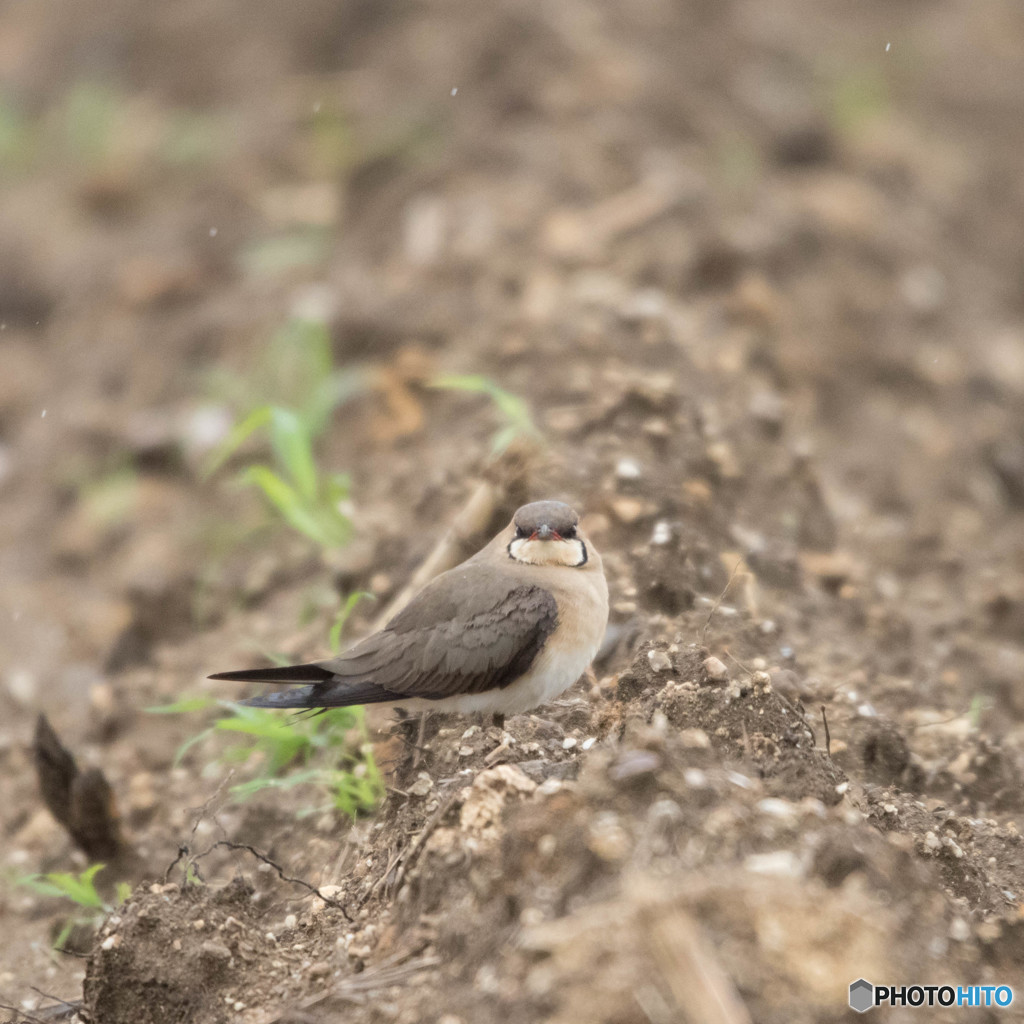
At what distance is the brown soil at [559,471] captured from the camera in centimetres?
255

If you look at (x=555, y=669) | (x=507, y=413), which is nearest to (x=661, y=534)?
(x=507, y=413)

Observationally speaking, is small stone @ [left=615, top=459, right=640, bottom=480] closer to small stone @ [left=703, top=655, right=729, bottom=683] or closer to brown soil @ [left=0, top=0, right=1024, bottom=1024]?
brown soil @ [left=0, top=0, right=1024, bottom=1024]

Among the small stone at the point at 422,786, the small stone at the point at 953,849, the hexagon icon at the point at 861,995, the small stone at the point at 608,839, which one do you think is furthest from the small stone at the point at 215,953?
the small stone at the point at 953,849

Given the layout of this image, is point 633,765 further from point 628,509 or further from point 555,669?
point 628,509

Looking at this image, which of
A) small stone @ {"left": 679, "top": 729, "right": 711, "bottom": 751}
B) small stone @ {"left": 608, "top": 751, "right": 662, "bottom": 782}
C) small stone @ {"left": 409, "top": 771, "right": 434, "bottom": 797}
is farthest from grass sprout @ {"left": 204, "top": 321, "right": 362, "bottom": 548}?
small stone @ {"left": 608, "top": 751, "right": 662, "bottom": 782}

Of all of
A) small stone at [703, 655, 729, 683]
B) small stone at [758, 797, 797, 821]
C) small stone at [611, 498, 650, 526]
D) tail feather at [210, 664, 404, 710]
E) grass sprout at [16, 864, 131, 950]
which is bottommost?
grass sprout at [16, 864, 131, 950]

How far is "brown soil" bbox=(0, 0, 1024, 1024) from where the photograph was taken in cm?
255

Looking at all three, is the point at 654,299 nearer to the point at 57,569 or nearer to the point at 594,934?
the point at 57,569

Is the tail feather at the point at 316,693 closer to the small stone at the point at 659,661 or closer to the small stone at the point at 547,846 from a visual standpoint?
the small stone at the point at 659,661

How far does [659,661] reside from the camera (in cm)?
334

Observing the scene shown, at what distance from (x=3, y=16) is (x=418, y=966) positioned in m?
11.3

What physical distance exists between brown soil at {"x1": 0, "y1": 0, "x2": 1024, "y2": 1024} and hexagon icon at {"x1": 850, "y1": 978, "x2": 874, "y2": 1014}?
0.11 feet

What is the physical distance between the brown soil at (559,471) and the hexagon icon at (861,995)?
0.03 m

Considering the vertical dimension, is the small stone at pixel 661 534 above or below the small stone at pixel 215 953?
below
